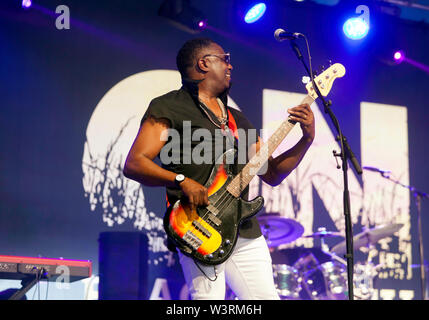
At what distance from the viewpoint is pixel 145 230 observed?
6.06 meters

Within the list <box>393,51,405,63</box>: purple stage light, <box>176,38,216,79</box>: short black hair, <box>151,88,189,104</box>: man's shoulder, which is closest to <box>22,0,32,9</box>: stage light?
<box>176,38,216,79</box>: short black hair

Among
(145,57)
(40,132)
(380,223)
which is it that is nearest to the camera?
(40,132)

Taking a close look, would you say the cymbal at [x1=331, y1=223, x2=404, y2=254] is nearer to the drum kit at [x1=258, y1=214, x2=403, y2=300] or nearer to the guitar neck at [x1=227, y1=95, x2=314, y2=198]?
the drum kit at [x1=258, y1=214, x2=403, y2=300]

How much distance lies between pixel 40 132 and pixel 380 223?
451 cm

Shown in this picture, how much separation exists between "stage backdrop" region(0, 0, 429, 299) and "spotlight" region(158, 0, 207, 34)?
1.13 feet

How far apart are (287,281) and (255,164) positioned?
339cm

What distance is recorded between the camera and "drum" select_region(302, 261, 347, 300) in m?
6.10

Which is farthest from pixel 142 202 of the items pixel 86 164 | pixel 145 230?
pixel 86 164

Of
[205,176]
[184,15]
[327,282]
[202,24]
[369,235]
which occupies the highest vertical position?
[184,15]

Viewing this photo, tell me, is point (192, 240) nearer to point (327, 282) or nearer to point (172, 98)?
point (172, 98)

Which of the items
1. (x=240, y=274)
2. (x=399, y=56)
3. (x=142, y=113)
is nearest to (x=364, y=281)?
(x=399, y=56)

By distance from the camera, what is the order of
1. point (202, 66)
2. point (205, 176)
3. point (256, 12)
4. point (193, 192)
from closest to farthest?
point (193, 192) → point (205, 176) → point (202, 66) → point (256, 12)

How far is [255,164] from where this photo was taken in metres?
2.85
